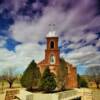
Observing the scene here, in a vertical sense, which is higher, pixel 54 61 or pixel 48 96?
pixel 54 61

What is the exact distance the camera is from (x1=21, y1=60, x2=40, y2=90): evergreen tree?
1098 centimetres

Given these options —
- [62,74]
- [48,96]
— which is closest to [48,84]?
[48,96]

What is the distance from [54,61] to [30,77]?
200cm

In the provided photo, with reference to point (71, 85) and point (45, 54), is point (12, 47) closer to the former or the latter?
point (45, 54)

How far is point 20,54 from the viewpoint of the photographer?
11.2 meters

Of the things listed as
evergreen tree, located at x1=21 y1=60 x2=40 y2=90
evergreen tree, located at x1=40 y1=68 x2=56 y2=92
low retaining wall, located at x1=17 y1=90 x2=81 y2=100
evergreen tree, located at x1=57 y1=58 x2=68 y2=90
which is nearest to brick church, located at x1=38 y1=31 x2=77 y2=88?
evergreen tree, located at x1=57 y1=58 x2=68 y2=90

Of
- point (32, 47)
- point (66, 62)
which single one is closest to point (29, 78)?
point (32, 47)

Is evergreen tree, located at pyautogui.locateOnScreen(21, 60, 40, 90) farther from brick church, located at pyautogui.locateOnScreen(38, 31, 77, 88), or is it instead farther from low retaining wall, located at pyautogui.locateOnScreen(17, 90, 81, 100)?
low retaining wall, located at pyautogui.locateOnScreen(17, 90, 81, 100)

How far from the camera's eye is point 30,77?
1097cm

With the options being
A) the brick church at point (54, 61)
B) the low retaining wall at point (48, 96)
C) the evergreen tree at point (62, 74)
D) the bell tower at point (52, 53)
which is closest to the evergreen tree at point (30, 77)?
the evergreen tree at point (62, 74)

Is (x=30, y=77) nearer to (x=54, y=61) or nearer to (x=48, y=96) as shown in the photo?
(x=54, y=61)

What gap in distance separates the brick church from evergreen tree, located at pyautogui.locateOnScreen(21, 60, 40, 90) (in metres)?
1.16

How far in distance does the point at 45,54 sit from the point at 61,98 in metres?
4.44

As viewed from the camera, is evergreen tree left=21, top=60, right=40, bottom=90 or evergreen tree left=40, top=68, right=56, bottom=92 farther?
evergreen tree left=21, top=60, right=40, bottom=90
